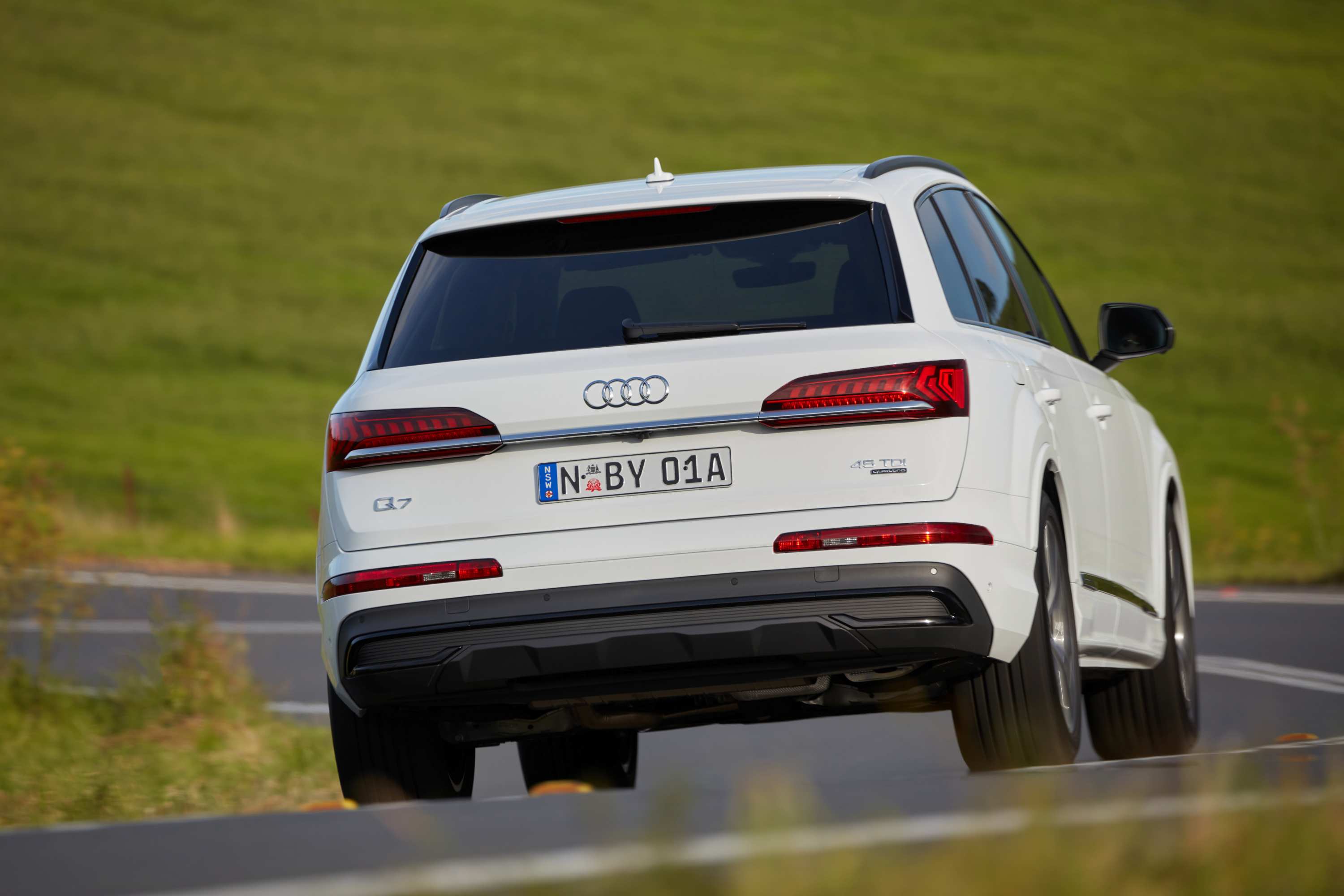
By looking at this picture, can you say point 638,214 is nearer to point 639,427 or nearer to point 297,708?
point 639,427

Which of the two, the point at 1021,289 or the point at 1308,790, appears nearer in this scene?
the point at 1308,790

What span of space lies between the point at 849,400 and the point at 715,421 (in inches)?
14.6

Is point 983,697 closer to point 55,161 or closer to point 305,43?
point 55,161

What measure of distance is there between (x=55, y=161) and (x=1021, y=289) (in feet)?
154

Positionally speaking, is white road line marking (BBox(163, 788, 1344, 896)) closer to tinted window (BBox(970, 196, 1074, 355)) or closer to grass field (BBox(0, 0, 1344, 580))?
tinted window (BBox(970, 196, 1074, 355))

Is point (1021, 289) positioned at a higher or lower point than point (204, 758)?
higher

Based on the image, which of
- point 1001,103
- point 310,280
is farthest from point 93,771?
point 1001,103

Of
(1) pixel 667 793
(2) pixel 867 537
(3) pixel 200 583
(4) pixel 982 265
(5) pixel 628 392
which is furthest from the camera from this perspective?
(3) pixel 200 583

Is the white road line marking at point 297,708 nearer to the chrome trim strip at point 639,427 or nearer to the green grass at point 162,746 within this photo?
the green grass at point 162,746

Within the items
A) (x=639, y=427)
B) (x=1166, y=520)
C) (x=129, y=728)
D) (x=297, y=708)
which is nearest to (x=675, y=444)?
(x=639, y=427)

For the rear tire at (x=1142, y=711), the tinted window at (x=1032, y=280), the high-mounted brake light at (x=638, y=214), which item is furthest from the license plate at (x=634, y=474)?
the rear tire at (x=1142, y=711)

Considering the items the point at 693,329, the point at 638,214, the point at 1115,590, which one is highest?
the point at 638,214

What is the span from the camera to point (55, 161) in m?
51.0

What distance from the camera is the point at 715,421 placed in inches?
223
